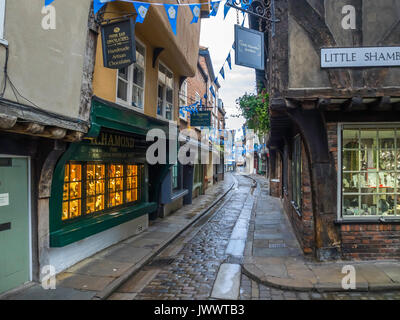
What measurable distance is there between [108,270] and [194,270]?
6.20 feet

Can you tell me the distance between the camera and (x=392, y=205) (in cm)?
689

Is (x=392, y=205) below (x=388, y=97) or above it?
below

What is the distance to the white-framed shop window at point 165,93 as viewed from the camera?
35.7ft

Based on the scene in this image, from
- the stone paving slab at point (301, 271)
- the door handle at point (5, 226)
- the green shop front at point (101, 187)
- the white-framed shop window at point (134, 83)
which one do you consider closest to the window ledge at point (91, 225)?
the green shop front at point (101, 187)

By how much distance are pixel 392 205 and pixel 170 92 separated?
850 centimetres

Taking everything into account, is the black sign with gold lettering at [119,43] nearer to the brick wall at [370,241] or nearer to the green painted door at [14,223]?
the green painted door at [14,223]

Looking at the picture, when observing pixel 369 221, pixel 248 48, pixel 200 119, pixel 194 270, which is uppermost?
pixel 248 48

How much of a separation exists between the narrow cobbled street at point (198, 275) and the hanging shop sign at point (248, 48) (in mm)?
4853

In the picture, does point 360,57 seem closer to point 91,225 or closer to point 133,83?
point 133,83

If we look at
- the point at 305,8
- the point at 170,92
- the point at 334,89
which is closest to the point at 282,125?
the point at 334,89

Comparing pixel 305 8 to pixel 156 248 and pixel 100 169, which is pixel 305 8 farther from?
pixel 156 248

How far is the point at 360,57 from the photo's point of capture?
6.51 metres

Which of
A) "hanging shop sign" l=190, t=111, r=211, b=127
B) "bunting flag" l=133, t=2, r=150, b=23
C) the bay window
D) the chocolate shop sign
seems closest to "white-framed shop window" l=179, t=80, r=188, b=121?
"hanging shop sign" l=190, t=111, r=211, b=127

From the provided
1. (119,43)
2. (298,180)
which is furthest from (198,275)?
(119,43)
